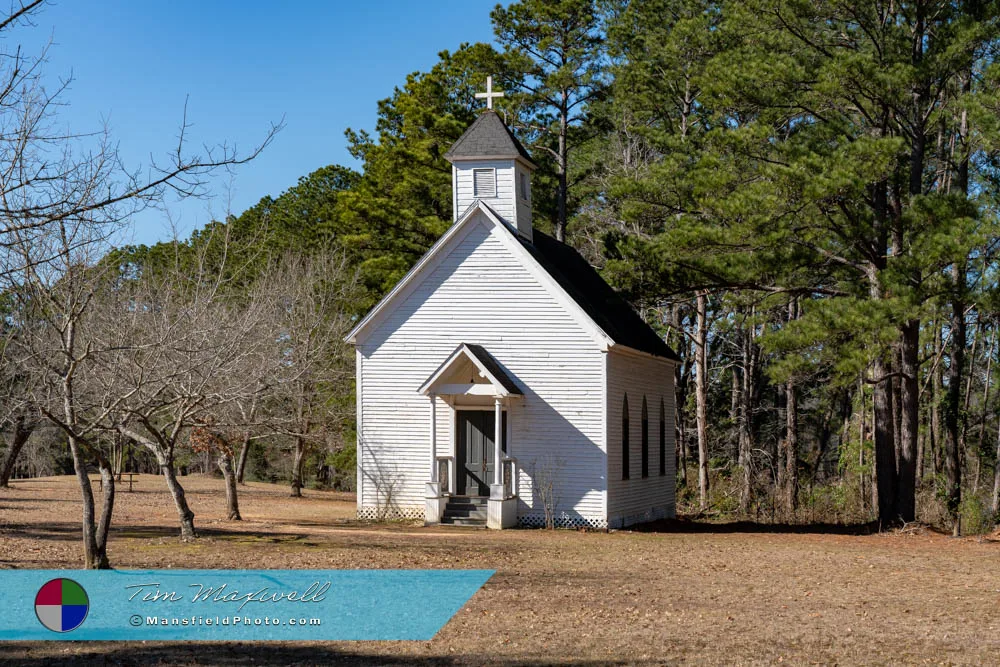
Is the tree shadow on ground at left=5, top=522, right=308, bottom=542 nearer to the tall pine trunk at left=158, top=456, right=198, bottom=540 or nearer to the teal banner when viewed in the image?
the tall pine trunk at left=158, top=456, right=198, bottom=540

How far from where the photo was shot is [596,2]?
38.8 meters

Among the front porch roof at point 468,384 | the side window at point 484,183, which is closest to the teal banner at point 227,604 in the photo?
the front porch roof at point 468,384

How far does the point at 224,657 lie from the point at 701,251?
16494mm

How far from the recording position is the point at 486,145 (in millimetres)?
27281

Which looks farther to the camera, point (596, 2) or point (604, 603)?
point (596, 2)

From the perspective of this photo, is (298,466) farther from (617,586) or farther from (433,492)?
(617,586)

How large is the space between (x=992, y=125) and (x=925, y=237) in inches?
101

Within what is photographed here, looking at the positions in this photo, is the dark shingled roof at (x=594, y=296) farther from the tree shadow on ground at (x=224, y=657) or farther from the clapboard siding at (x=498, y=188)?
the tree shadow on ground at (x=224, y=657)

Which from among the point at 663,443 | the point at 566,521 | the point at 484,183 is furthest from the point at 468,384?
the point at 663,443

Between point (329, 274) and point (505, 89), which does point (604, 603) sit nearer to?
point (329, 274)

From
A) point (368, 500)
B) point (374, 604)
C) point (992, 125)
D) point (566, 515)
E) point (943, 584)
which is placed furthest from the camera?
point (368, 500)

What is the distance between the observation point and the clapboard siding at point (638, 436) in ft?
80.1

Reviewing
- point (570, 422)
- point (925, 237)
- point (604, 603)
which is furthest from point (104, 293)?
point (925, 237)

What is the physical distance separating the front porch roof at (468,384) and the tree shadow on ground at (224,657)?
13545 mm
